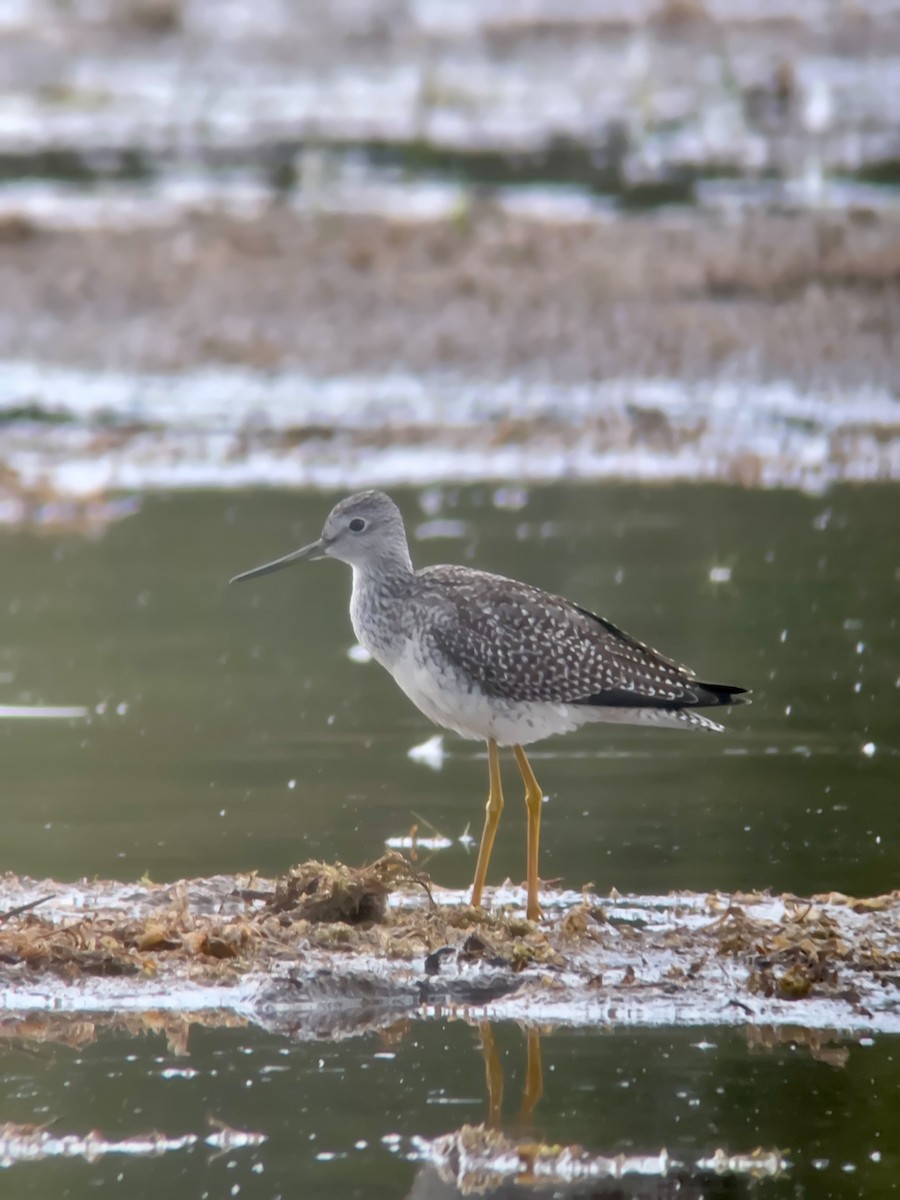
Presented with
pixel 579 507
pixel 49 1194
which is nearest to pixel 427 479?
pixel 579 507

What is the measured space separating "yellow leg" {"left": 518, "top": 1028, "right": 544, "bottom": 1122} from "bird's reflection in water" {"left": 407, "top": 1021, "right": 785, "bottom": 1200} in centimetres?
13

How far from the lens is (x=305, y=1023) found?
5.47 meters

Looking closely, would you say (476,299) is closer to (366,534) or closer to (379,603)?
(366,534)

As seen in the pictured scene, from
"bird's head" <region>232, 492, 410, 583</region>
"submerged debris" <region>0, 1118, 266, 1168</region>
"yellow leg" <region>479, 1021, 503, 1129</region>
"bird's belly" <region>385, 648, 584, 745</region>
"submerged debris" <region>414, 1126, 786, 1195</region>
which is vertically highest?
"bird's head" <region>232, 492, 410, 583</region>

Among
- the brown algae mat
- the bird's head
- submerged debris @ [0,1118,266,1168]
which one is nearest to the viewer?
submerged debris @ [0,1118,266,1168]

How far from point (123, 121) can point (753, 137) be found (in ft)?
33.1

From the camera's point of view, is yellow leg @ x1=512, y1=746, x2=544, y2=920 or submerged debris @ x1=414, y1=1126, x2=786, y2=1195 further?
yellow leg @ x1=512, y1=746, x2=544, y2=920

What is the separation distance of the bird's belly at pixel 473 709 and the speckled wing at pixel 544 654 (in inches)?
1.6

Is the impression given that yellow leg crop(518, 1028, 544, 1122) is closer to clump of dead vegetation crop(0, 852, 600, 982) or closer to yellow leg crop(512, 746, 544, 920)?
clump of dead vegetation crop(0, 852, 600, 982)

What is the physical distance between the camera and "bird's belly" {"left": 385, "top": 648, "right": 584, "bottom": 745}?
20.8 ft

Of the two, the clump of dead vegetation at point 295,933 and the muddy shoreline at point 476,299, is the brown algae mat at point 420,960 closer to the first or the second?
the clump of dead vegetation at point 295,933

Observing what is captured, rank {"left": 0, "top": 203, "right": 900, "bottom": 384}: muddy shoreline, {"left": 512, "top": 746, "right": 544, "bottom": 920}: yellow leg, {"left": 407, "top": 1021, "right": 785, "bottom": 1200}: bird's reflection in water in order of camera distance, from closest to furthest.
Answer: {"left": 407, "top": 1021, "right": 785, "bottom": 1200}: bird's reflection in water < {"left": 512, "top": 746, "right": 544, "bottom": 920}: yellow leg < {"left": 0, "top": 203, "right": 900, "bottom": 384}: muddy shoreline

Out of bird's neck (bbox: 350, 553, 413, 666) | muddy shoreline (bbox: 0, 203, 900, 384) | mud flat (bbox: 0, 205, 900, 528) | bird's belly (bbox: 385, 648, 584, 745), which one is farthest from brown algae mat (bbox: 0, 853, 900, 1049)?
muddy shoreline (bbox: 0, 203, 900, 384)

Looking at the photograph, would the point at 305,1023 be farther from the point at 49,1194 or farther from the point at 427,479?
the point at 427,479
